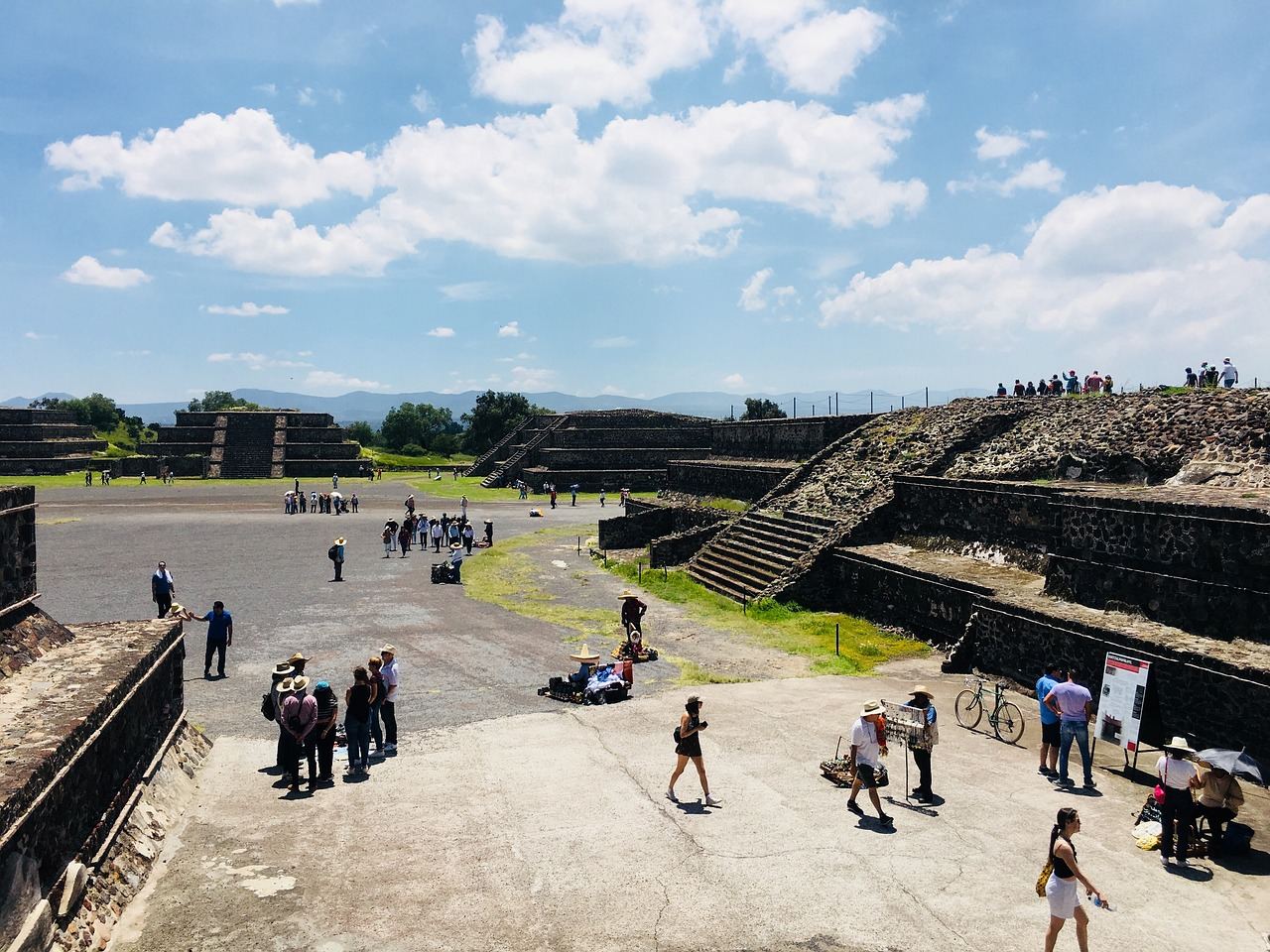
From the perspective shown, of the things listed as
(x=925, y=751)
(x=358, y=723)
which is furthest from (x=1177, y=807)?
(x=358, y=723)

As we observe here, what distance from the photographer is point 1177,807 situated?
8.27 m

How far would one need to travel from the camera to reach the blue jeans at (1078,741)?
10242 millimetres

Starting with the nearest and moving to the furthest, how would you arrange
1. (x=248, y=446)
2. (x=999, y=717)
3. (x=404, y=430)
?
(x=999, y=717) → (x=248, y=446) → (x=404, y=430)

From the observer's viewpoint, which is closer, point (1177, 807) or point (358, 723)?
point (1177, 807)

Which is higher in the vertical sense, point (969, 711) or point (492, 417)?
point (492, 417)

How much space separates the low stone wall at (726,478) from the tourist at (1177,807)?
2063cm

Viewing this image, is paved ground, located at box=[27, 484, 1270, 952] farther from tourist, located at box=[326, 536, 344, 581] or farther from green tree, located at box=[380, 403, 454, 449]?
green tree, located at box=[380, 403, 454, 449]

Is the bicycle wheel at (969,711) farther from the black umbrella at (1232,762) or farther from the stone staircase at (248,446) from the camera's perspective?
the stone staircase at (248,446)

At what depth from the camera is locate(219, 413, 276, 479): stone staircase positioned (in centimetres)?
6675

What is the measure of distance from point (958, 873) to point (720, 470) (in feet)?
87.8

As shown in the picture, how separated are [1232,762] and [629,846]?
645cm

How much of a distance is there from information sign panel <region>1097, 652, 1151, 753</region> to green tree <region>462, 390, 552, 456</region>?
81.9 meters

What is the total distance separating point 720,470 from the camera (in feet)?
113

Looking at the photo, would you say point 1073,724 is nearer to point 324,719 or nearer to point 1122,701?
point 1122,701
